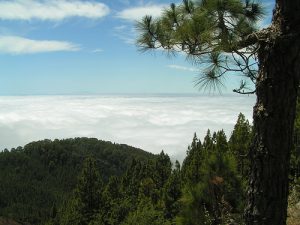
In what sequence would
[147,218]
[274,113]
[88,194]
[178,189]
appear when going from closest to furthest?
[274,113]
[147,218]
[178,189]
[88,194]

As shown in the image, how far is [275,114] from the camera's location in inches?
177

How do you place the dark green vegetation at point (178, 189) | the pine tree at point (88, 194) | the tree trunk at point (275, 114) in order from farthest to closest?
the pine tree at point (88, 194)
the dark green vegetation at point (178, 189)
the tree trunk at point (275, 114)

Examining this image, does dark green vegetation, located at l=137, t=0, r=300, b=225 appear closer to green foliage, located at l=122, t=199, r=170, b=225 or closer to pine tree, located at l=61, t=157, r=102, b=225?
green foliage, located at l=122, t=199, r=170, b=225

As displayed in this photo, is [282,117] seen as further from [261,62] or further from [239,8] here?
[239,8]

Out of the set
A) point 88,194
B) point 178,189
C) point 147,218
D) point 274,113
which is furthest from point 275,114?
point 88,194

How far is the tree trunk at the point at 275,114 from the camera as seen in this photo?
444cm

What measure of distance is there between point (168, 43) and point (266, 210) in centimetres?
304

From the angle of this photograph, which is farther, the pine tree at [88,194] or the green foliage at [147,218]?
the pine tree at [88,194]

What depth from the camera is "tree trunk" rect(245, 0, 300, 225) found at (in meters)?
4.44

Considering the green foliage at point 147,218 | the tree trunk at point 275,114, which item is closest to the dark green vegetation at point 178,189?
the green foliage at point 147,218

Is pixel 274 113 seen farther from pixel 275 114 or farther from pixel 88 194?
pixel 88 194

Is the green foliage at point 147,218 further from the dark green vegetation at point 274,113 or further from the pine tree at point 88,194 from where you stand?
the dark green vegetation at point 274,113

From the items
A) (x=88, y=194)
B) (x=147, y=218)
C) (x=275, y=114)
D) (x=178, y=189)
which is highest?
(x=275, y=114)

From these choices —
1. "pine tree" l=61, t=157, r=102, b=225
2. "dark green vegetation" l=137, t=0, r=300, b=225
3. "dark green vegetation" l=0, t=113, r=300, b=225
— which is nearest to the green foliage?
"dark green vegetation" l=0, t=113, r=300, b=225
